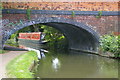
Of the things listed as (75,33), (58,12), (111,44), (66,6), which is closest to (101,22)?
(111,44)

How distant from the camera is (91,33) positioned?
11.5m

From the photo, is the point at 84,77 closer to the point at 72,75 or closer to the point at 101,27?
the point at 72,75

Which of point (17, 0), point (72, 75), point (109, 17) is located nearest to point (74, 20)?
point (109, 17)

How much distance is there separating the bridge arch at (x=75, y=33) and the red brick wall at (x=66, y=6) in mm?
624

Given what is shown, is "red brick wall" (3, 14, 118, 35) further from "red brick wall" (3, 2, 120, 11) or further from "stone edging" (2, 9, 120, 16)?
"red brick wall" (3, 2, 120, 11)

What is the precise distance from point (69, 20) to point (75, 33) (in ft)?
11.1

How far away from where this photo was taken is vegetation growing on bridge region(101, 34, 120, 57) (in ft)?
31.9

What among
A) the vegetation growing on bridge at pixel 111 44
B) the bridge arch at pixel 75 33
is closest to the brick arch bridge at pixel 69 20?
the bridge arch at pixel 75 33

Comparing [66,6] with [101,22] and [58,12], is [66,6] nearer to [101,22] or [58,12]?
[58,12]

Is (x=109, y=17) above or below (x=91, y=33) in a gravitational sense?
above

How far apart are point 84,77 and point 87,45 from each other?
6603 mm

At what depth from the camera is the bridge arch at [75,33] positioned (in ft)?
34.1

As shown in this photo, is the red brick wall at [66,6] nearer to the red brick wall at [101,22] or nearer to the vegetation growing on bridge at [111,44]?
the red brick wall at [101,22]

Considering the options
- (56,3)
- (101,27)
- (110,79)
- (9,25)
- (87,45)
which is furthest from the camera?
(87,45)
